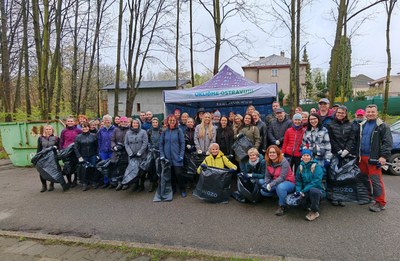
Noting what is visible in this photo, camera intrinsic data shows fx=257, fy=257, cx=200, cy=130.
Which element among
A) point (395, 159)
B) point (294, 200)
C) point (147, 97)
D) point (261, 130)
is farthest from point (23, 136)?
point (147, 97)

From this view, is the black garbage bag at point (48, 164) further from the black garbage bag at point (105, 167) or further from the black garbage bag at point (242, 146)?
the black garbage bag at point (242, 146)

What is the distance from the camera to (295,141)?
4691mm

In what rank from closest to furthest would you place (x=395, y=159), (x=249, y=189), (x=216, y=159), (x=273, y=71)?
(x=249, y=189), (x=216, y=159), (x=395, y=159), (x=273, y=71)

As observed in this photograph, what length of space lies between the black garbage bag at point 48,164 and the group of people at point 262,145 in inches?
10.6

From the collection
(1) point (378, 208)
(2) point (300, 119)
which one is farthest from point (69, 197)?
(1) point (378, 208)

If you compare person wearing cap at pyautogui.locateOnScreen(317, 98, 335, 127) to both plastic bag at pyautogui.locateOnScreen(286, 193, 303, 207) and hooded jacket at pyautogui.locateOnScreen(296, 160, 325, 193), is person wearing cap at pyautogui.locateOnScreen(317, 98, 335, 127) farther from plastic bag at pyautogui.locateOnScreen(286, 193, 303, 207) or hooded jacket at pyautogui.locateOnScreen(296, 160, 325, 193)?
plastic bag at pyautogui.locateOnScreen(286, 193, 303, 207)

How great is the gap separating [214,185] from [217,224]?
0.89 meters

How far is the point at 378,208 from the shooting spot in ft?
13.7

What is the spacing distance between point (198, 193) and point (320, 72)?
48639 mm

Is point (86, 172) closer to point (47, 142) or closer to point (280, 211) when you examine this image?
point (47, 142)

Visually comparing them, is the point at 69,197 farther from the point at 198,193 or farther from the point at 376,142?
the point at 376,142

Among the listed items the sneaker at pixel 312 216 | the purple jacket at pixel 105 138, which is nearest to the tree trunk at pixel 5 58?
the purple jacket at pixel 105 138

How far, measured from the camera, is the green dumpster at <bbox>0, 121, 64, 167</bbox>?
28.1 feet

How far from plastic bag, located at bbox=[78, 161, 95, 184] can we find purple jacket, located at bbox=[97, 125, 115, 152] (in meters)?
0.45
